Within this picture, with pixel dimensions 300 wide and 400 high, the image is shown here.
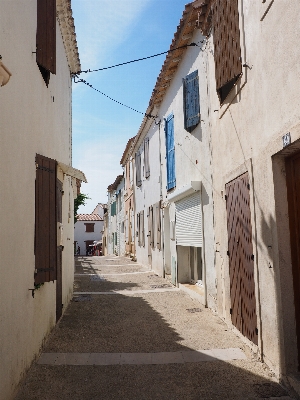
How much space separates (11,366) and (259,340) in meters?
3.10

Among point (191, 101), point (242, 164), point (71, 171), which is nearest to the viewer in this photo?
point (242, 164)

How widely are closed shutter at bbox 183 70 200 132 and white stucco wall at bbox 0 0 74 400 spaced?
3791mm

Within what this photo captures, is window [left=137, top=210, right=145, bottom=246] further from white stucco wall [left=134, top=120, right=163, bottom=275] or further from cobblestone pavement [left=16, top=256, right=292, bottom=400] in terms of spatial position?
cobblestone pavement [left=16, top=256, right=292, bottom=400]

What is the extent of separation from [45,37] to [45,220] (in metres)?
2.85

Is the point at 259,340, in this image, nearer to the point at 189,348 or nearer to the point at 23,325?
the point at 189,348

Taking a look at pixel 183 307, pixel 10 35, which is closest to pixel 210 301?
pixel 183 307

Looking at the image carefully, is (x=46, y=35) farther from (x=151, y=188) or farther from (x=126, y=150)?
(x=126, y=150)

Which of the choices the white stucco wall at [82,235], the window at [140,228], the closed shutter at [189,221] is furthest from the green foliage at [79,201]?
the white stucco wall at [82,235]

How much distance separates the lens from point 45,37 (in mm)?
5770

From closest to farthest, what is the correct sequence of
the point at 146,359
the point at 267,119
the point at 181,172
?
the point at 267,119 < the point at 146,359 < the point at 181,172

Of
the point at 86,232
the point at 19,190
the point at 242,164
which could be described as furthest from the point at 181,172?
the point at 86,232

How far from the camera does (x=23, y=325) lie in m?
4.39

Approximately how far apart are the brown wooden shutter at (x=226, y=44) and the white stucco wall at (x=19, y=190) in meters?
2.99

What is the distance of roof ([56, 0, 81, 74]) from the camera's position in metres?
7.40
